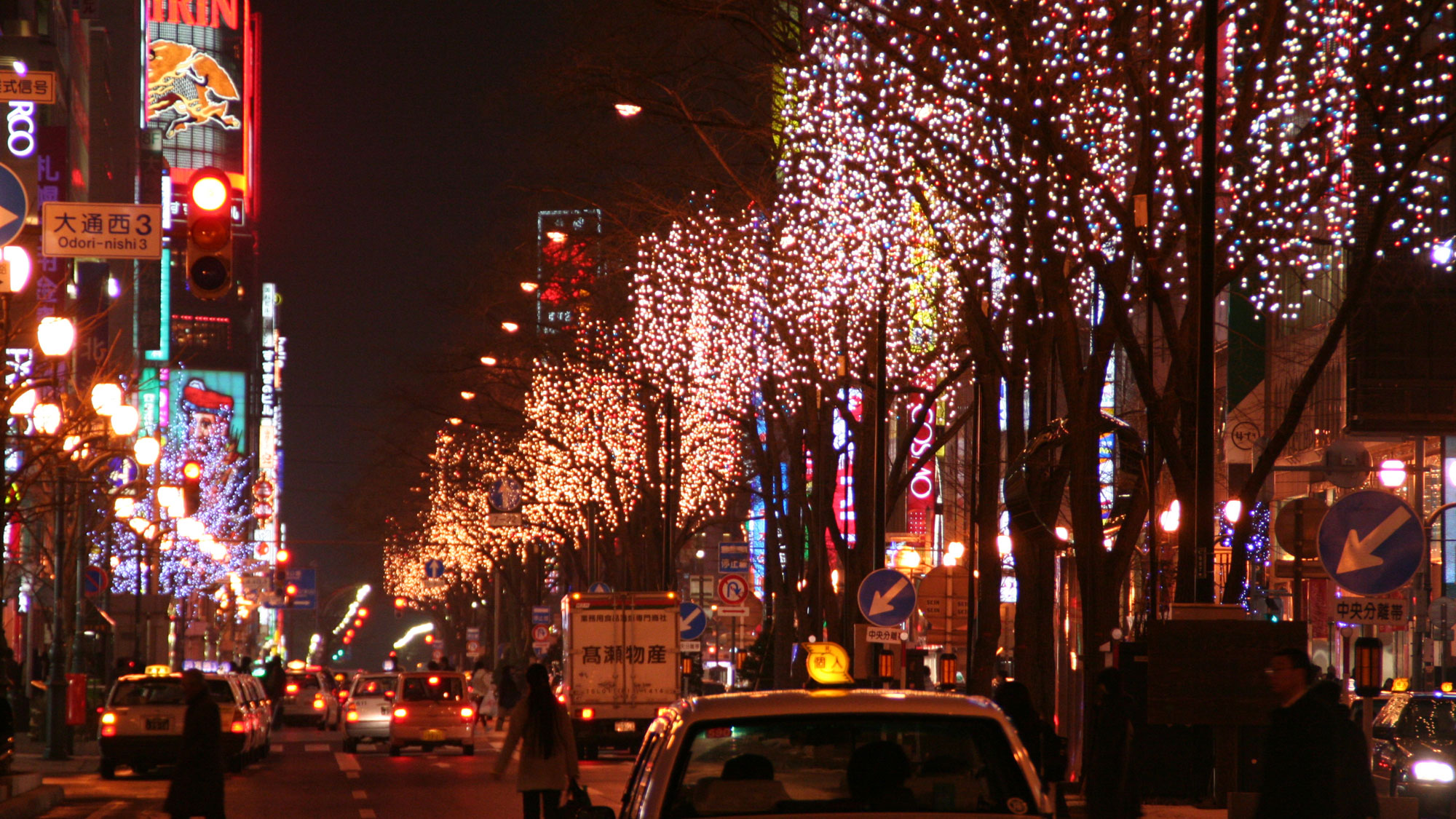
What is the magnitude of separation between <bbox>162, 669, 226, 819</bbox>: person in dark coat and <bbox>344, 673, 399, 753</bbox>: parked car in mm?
23303

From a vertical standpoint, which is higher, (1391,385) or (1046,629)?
(1391,385)

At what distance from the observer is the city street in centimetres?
2108

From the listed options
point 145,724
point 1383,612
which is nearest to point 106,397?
point 145,724

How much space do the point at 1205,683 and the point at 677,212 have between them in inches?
604

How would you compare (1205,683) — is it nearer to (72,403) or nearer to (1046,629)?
(1046,629)

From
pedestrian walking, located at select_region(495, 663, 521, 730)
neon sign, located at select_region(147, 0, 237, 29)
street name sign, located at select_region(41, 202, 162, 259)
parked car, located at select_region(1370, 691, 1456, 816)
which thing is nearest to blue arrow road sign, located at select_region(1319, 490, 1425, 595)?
parked car, located at select_region(1370, 691, 1456, 816)

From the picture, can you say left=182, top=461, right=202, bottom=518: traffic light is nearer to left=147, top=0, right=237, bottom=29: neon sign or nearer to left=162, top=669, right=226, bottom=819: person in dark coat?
left=162, top=669, right=226, bottom=819: person in dark coat

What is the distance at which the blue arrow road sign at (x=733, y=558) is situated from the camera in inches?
1497

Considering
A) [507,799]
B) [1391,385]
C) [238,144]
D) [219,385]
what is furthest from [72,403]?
[219,385]

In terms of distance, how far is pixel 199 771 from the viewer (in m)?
13.9

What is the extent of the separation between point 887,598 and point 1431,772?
309 inches

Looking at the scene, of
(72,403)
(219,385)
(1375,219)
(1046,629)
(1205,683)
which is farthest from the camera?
(219,385)

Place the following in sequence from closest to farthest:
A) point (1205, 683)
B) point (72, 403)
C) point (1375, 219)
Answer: point (1205, 683), point (1375, 219), point (72, 403)

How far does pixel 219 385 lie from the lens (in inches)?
6860
